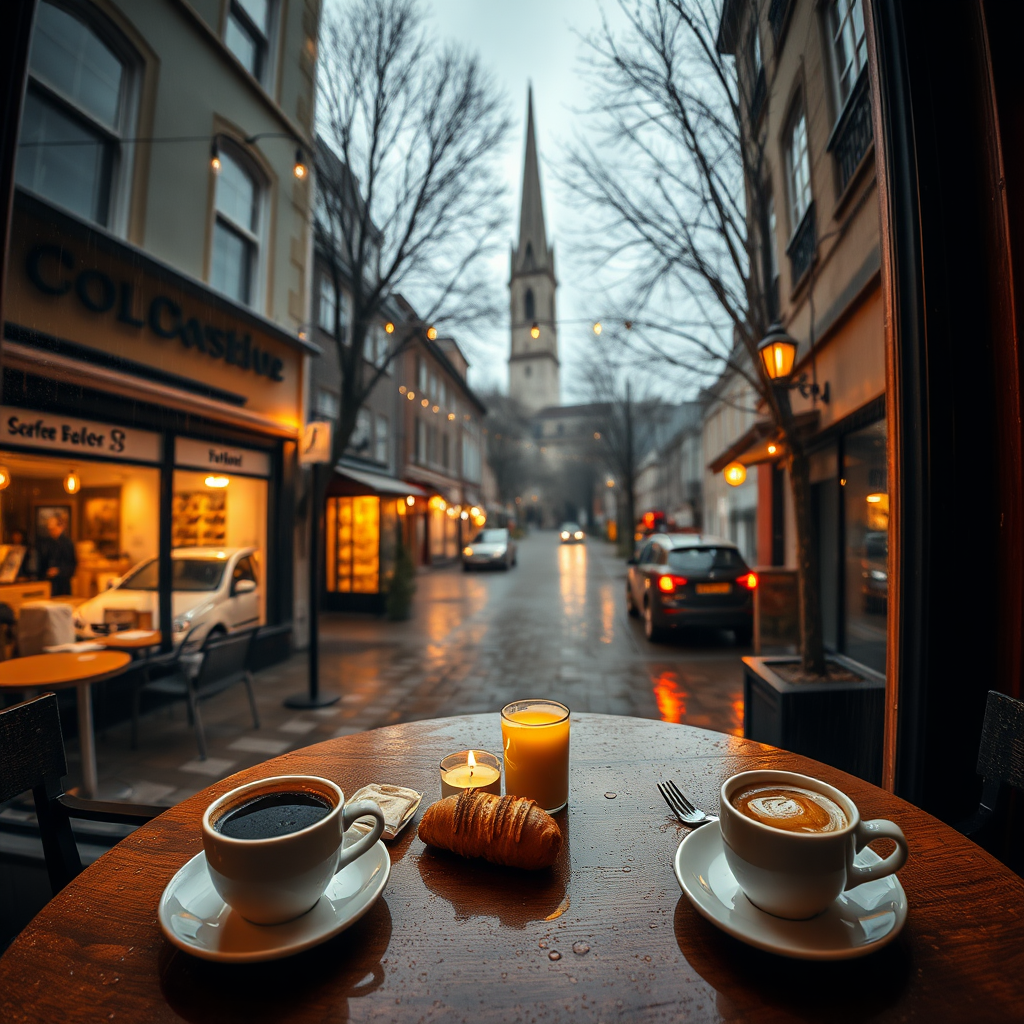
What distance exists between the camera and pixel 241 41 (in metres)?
4.23

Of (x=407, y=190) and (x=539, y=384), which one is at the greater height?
(x=539, y=384)

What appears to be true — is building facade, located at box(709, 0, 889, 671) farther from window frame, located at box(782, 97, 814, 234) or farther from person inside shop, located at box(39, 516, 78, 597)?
person inside shop, located at box(39, 516, 78, 597)

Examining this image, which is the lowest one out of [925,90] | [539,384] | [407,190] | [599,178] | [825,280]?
[925,90]

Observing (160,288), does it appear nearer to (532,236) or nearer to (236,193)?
(236,193)

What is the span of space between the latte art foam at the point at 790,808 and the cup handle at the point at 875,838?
29 millimetres

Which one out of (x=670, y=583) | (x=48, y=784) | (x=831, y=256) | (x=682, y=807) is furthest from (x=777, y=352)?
(x=48, y=784)

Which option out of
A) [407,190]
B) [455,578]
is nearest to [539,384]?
[455,578]

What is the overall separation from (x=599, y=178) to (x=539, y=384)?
75.1 metres

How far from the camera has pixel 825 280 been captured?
5.29 metres

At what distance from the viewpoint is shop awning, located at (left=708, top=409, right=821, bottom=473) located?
18.5ft

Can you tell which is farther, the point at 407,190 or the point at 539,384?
the point at 539,384

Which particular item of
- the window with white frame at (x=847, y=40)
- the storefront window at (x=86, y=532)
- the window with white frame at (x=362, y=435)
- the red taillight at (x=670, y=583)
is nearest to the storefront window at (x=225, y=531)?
the storefront window at (x=86, y=532)

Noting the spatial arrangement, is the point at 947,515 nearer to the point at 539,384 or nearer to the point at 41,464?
the point at 41,464

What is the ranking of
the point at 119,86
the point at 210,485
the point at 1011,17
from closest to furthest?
the point at 1011,17
the point at 119,86
the point at 210,485
